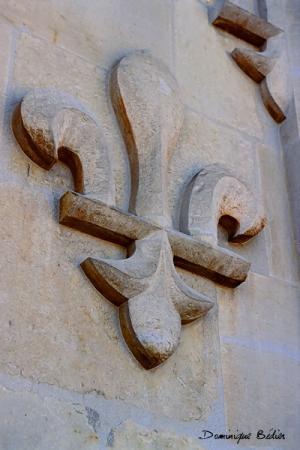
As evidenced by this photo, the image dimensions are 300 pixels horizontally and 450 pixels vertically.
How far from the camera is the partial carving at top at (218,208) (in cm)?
135

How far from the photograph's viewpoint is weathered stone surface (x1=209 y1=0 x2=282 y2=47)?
1.76 m

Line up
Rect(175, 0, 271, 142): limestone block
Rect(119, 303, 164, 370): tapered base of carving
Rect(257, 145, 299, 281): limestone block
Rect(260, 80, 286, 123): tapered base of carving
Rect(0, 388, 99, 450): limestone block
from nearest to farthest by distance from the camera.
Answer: Rect(0, 388, 99, 450): limestone block → Rect(119, 303, 164, 370): tapered base of carving → Rect(257, 145, 299, 281): limestone block → Rect(175, 0, 271, 142): limestone block → Rect(260, 80, 286, 123): tapered base of carving

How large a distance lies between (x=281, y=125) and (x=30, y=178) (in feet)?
2.48

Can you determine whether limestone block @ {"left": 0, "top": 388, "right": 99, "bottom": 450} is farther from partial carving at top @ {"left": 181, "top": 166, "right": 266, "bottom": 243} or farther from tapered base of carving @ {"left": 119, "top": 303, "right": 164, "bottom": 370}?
partial carving at top @ {"left": 181, "top": 166, "right": 266, "bottom": 243}

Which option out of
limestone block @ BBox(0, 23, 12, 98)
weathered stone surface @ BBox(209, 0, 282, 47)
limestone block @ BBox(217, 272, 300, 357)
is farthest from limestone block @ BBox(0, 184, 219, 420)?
weathered stone surface @ BBox(209, 0, 282, 47)

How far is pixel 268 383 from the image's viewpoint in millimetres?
1298

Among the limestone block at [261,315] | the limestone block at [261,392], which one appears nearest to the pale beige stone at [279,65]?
the limestone block at [261,315]

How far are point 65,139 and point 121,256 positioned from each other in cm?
22

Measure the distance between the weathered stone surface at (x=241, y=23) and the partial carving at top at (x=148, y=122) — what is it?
1.10 ft

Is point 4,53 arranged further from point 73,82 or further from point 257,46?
point 257,46

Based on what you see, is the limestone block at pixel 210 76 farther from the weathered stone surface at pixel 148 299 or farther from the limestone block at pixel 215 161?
the weathered stone surface at pixel 148 299

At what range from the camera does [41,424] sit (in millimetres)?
1003

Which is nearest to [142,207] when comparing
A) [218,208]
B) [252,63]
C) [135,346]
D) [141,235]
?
[141,235]

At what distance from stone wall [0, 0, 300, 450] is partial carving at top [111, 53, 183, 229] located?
28mm
